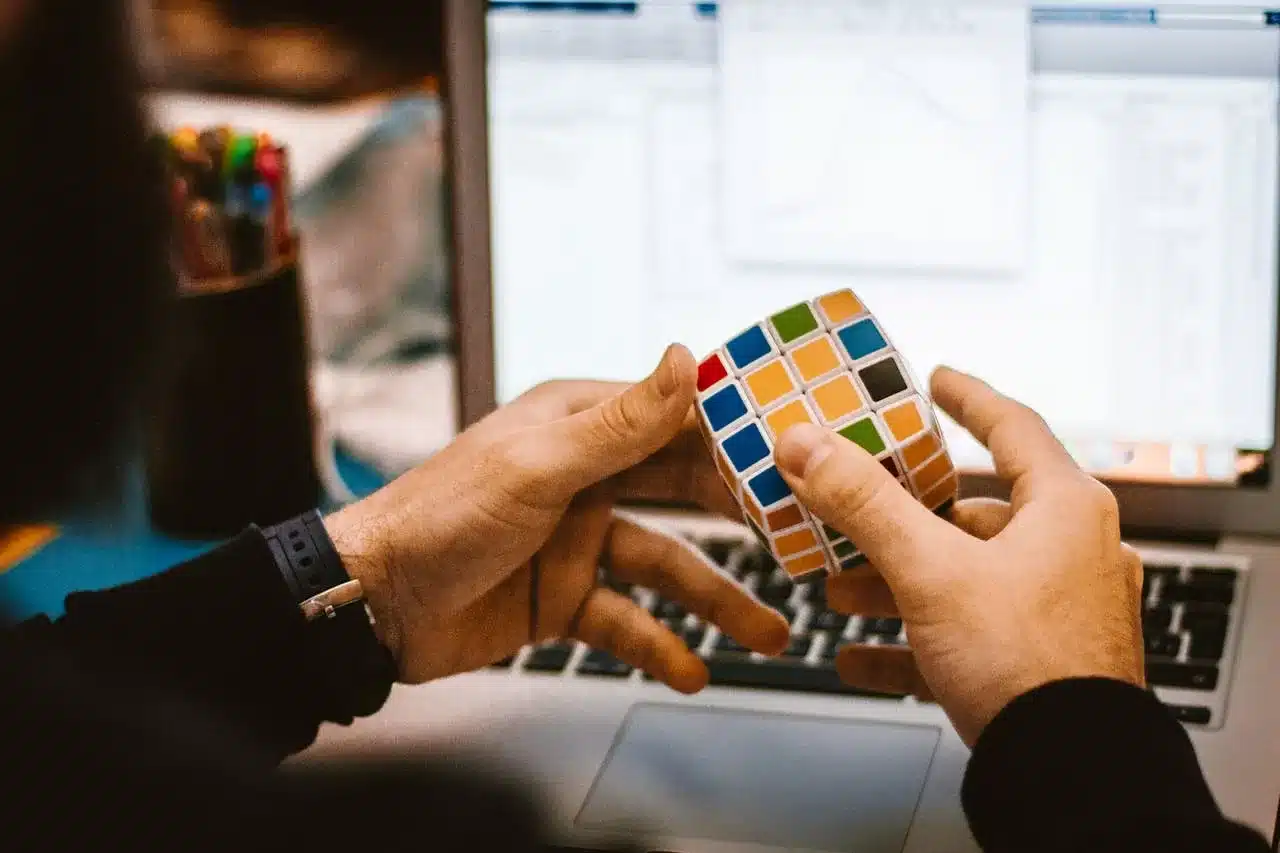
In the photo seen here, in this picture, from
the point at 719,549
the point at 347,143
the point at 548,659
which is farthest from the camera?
the point at 347,143

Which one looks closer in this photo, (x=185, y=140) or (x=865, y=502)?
(x=865, y=502)

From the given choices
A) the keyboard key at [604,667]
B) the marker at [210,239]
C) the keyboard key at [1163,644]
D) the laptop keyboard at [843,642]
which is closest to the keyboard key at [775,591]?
the laptop keyboard at [843,642]

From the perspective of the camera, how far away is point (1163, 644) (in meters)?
0.75

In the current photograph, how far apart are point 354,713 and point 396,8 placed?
0.62 meters

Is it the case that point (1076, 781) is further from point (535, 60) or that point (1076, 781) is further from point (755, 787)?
point (535, 60)

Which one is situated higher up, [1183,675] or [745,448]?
[745,448]

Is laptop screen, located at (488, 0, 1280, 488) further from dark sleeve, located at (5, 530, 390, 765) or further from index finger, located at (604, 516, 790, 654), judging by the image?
dark sleeve, located at (5, 530, 390, 765)

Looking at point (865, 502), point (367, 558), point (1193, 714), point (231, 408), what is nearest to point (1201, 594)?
point (1193, 714)

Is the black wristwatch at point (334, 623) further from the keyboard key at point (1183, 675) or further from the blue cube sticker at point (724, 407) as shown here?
the keyboard key at point (1183, 675)

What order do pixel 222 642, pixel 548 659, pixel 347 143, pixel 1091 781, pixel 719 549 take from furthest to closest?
pixel 347 143 < pixel 719 549 < pixel 548 659 < pixel 222 642 < pixel 1091 781

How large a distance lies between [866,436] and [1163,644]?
28 centimetres

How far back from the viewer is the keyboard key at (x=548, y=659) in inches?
31.3

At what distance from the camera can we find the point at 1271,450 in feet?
2.88

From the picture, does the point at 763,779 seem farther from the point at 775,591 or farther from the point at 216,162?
the point at 216,162
